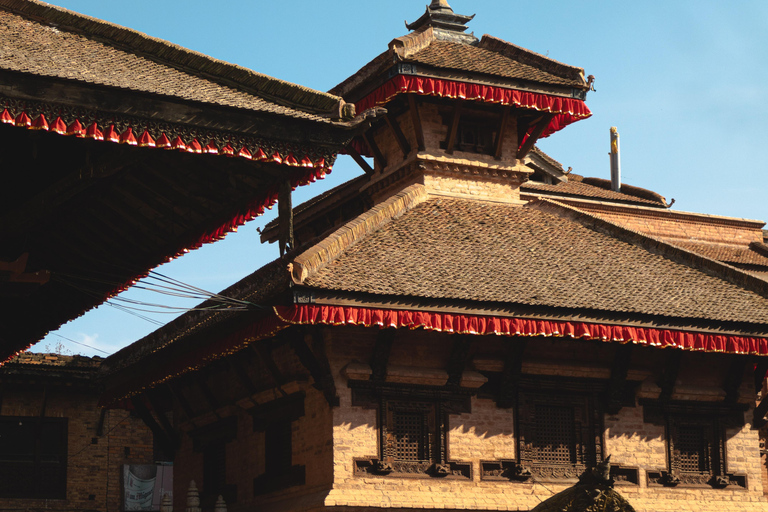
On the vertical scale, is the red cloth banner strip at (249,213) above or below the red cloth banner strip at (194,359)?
above

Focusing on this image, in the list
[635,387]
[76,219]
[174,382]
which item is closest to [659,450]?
[635,387]

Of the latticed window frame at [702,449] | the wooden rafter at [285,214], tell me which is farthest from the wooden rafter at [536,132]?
the wooden rafter at [285,214]

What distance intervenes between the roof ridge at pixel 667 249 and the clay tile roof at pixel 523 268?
4 cm

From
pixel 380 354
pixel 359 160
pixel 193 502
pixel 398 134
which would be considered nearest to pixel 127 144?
pixel 380 354

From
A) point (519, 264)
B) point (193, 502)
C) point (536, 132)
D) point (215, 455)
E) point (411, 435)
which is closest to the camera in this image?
point (411, 435)

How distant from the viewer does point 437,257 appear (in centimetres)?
2258

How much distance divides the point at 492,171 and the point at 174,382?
28.6ft

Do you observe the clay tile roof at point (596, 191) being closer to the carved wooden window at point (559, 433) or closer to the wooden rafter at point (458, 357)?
the carved wooden window at point (559, 433)

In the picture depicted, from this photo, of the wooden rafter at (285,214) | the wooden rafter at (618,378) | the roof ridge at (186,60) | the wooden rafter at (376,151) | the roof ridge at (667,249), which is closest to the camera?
the roof ridge at (186,60)

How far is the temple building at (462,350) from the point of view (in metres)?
20.9

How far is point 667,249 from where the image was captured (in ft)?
83.9

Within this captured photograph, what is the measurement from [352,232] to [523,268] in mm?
3472

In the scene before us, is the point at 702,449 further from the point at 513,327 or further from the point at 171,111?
the point at 171,111

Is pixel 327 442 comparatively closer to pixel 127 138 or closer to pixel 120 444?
pixel 127 138
